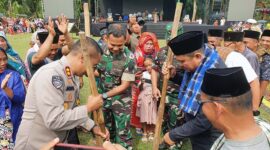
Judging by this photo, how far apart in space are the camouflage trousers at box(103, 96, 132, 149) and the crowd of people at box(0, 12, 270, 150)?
1 cm

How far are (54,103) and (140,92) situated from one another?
9.29 feet

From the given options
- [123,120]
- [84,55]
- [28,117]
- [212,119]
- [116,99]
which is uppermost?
[84,55]

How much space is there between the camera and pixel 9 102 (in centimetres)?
314

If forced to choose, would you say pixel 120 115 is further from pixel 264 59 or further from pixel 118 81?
pixel 264 59

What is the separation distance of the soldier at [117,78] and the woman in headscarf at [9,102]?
1048 mm

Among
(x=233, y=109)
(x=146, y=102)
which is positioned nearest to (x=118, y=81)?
(x=146, y=102)

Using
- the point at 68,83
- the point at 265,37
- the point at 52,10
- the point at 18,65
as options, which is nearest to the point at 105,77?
the point at 18,65

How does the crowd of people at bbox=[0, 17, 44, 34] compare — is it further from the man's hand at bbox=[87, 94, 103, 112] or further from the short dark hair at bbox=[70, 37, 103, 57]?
the man's hand at bbox=[87, 94, 103, 112]

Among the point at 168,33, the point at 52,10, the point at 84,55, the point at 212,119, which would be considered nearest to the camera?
the point at 212,119

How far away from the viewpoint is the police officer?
80.7 inches

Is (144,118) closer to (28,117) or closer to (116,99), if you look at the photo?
(116,99)

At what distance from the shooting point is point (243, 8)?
21.6 meters

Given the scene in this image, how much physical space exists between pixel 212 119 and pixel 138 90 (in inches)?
128

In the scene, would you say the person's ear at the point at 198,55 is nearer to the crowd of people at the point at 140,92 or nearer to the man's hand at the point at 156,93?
the crowd of people at the point at 140,92
